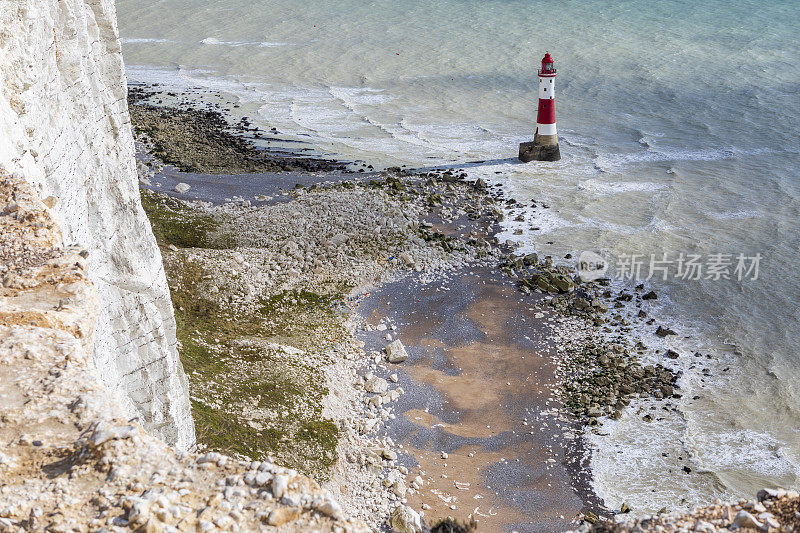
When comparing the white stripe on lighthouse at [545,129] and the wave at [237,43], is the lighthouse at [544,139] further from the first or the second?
the wave at [237,43]

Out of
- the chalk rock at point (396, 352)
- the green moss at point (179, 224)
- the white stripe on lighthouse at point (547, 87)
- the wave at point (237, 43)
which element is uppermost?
the wave at point (237, 43)

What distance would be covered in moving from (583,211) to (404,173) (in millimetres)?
8222

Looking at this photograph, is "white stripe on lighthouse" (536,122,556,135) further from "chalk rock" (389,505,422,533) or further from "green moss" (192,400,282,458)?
"chalk rock" (389,505,422,533)

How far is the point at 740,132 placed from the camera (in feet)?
132

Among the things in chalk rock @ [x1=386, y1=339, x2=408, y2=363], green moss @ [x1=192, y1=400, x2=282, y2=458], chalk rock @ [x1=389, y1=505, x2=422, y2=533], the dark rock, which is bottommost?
chalk rock @ [x1=389, y1=505, x2=422, y2=533]

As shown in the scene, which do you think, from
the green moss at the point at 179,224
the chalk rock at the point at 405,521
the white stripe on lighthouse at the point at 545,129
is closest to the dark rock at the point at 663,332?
the chalk rock at the point at 405,521

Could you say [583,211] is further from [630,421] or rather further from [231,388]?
[231,388]

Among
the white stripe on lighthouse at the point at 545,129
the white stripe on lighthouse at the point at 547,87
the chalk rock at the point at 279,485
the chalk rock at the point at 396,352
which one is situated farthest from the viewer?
the white stripe on lighthouse at the point at 545,129

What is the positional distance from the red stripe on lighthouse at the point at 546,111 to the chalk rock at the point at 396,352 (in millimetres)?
18764

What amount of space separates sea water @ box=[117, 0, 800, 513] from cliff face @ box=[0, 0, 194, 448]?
33.5ft

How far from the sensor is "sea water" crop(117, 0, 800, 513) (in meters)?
18.8

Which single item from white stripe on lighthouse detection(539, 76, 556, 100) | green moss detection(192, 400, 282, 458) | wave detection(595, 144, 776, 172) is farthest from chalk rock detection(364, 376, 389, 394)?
wave detection(595, 144, 776, 172)

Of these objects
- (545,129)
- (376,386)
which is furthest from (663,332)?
(545,129)

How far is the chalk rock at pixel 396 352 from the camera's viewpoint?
1985cm
